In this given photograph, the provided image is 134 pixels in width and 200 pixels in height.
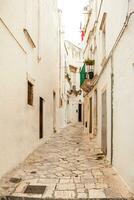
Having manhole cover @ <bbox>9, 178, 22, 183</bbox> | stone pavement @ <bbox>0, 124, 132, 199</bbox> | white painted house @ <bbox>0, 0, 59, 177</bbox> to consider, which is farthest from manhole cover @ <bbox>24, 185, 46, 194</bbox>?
white painted house @ <bbox>0, 0, 59, 177</bbox>

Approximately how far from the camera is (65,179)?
6863 mm

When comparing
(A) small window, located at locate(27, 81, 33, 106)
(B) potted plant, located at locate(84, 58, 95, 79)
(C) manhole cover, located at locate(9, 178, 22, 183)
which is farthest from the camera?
(B) potted plant, located at locate(84, 58, 95, 79)

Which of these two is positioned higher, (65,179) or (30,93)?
(30,93)

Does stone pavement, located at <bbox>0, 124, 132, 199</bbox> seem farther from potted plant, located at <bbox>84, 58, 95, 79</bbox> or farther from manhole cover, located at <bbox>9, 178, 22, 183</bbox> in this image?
potted plant, located at <bbox>84, 58, 95, 79</bbox>

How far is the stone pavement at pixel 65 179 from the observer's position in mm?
5699

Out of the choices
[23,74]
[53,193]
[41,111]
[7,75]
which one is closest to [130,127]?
[53,193]

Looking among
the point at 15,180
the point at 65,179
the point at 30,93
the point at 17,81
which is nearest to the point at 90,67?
the point at 30,93

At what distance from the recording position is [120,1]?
285 inches

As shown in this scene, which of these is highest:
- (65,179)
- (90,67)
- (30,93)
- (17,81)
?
(90,67)

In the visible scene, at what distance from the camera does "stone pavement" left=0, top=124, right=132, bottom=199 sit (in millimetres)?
5699

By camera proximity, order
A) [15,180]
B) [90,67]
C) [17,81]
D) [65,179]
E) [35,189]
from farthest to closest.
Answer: [90,67], [17,81], [65,179], [15,180], [35,189]

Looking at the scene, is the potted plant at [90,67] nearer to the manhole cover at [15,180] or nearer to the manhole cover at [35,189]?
the manhole cover at [15,180]

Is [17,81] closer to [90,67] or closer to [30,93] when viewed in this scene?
[30,93]

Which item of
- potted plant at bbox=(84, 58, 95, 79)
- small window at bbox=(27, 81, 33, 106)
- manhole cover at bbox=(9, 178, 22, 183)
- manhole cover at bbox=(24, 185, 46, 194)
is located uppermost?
potted plant at bbox=(84, 58, 95, 79)
